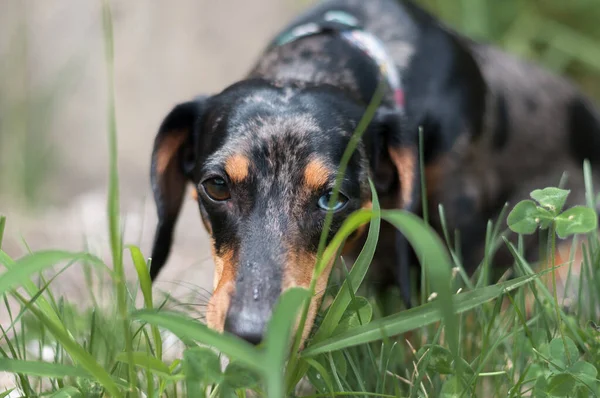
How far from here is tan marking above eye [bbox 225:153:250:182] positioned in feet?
7.89

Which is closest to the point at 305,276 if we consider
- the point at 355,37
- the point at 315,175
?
the point at 315,175

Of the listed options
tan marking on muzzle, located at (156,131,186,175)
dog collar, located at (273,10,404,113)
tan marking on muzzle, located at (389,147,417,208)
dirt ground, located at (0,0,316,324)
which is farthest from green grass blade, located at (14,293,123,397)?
dirt ground, located at (0,0,316,324)

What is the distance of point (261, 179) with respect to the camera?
7.85 feet

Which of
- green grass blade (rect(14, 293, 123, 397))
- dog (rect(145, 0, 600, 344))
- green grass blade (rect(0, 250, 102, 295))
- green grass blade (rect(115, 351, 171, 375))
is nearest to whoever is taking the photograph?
green grass blade (rect(0, 250, 102, 295))

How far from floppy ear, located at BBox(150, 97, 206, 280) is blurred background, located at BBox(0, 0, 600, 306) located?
277cm

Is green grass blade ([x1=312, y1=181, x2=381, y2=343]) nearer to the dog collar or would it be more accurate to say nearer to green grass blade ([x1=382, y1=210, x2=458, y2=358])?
green grass blade ([x1=382, y1=210, x2=458, y2=358])

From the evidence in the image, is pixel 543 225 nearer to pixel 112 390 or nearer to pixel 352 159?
pixel 352 159

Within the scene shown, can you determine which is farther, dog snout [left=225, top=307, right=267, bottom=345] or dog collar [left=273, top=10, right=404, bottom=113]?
dog collar [left=273, top=10, right=404, bottom=113]

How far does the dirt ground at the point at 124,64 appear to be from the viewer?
20.2 feet

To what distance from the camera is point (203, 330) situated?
1593 millimetres

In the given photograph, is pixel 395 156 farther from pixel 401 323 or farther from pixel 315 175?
pixel 401 323

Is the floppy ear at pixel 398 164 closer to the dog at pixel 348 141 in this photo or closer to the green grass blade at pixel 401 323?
the dog at pixel 348 141

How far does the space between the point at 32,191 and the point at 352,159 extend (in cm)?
437

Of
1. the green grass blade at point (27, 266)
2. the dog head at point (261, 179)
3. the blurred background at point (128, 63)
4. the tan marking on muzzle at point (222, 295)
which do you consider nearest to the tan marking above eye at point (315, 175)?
the dog head at point (261, 179)
